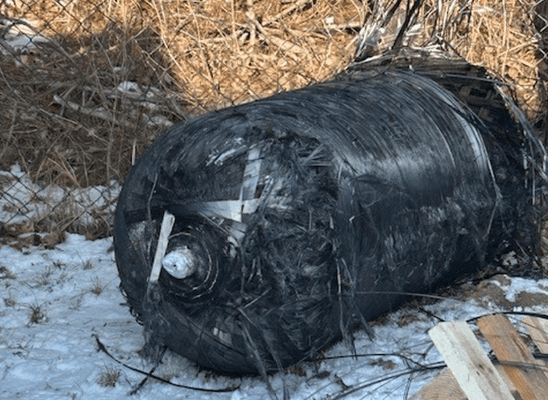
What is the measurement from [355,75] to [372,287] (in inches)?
41.5

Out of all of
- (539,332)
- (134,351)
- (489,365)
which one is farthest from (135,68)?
(489,365)

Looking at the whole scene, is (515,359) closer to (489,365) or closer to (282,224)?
(489,365)

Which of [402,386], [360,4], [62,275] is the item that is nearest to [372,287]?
[402,386]

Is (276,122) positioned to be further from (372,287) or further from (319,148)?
(372,287)

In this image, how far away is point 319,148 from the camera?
2.70 m

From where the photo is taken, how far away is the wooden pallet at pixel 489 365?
7.46 feet

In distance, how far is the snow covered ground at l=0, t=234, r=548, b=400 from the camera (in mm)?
2791

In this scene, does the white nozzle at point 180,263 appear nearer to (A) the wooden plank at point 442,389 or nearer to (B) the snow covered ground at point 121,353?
(B) the snow covered ground at point 121,353

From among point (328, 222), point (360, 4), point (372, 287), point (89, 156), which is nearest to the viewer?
point (328, 222)

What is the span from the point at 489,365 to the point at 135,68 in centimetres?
331

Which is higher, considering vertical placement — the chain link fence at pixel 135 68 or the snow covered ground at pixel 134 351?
the chain link fence at pixel 135 68

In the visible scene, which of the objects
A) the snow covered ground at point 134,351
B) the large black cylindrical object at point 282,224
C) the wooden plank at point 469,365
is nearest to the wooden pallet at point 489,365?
the wooden plank at point 469,365

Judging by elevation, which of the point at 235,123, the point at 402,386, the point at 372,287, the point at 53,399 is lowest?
the point at 402,386

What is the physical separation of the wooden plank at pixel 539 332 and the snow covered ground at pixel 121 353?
328mm
